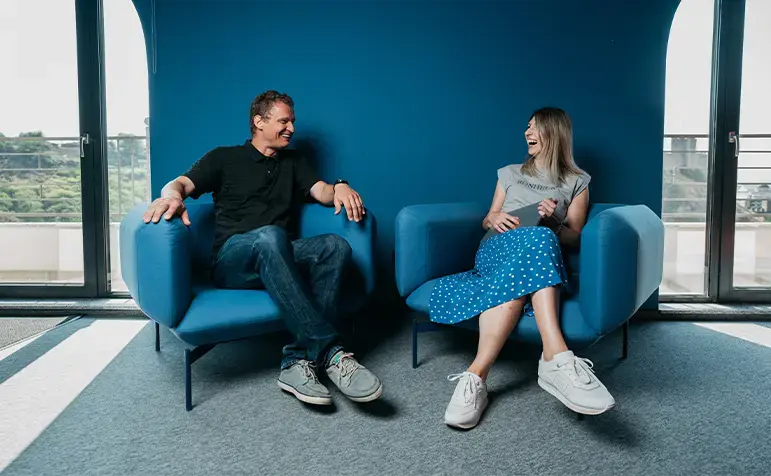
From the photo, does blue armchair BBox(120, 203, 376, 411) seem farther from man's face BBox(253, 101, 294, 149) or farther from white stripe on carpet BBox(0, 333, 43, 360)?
white stripe on carpet BBox(0, 333, 43, 360)

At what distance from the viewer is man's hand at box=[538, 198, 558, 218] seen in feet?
6.83

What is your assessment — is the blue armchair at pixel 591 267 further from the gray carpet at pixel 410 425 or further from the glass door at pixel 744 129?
the glass door at pixel 744 129

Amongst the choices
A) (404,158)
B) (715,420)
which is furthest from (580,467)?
(404,158)

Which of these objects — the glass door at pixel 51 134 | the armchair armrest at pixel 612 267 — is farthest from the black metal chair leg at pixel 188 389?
the glass door at pixel 51 134

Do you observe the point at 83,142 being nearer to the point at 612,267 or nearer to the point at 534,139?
the point at 534,139

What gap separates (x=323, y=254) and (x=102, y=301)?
1.74 meters

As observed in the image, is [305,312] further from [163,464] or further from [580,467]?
[580,467]

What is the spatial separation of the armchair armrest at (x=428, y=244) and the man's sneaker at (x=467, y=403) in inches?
20.4

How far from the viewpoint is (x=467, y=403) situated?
5.66 feet

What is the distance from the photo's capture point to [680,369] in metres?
2.25

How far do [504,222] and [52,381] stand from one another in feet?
5.69

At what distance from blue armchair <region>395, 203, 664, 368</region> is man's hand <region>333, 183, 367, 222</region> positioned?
0.16m

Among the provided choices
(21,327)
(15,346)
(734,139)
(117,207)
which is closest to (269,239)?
(15,346)

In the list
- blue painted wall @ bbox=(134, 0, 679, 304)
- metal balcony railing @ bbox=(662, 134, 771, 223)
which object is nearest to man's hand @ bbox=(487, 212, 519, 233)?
blue painted wall @ bbox=(134, 0, 679, 304)
